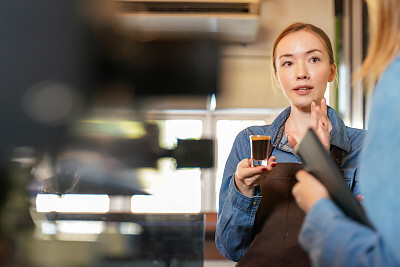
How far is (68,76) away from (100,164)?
141mm

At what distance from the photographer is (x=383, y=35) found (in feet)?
2.45

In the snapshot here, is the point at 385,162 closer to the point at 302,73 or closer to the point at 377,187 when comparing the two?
the point at 377,187

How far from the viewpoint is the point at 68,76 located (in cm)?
44

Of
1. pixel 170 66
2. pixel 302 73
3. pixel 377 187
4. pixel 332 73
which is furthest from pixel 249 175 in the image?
pixel 170 66

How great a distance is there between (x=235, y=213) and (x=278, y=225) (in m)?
0.12

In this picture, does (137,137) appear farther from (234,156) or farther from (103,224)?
(234,156)

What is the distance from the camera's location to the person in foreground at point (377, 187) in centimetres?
67

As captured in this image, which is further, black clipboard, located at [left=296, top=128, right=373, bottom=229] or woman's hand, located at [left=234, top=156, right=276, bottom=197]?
woman's hand, located at [left=234, top=156, right=276, bottom=197]

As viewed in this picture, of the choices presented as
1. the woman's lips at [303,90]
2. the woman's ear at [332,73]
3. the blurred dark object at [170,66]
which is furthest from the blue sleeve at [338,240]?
the woman's ear at [332,73]

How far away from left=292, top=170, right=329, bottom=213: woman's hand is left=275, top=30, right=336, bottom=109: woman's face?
0.49 metres

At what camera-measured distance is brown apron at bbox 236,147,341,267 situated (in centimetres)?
128

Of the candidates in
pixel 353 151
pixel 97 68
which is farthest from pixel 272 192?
pixel 97 68

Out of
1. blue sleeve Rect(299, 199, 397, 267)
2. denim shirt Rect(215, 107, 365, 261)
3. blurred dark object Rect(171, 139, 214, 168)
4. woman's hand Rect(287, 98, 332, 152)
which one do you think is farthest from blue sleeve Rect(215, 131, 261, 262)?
blurred dark object Rect(171, 139, 214, 168)

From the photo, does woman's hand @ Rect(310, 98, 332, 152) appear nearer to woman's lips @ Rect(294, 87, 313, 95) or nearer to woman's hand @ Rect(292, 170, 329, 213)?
woman's lips @ Rect(294, 87, 313, 95)
